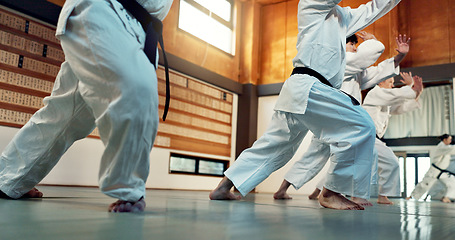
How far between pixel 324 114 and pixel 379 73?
60.8 inches

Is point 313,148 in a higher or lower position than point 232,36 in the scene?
lower

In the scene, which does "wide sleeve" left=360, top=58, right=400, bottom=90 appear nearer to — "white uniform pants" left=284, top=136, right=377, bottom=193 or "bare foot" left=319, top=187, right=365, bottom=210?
"white uniform pants" left=284, top=136, right=377, bottom=193

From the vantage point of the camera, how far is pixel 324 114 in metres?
2.09

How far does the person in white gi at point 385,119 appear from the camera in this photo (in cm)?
357

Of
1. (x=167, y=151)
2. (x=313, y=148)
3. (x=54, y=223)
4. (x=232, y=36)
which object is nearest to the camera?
(x=54, y=223)

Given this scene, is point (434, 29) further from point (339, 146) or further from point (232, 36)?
point (339, 146)

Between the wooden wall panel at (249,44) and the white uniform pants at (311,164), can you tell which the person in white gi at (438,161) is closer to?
the wooden wall panel at (249,44)

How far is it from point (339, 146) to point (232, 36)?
5580 millimetres

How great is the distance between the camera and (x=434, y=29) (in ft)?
20.3

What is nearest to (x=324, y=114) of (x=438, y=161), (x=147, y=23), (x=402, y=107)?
(x=147, y=23)

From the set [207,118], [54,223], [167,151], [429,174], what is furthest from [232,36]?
[54,223]

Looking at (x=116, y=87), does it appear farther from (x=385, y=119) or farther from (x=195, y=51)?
(x=195, y=51)

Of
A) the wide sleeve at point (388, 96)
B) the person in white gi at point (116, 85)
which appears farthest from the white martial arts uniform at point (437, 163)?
the person in white gi at point (116, 85)

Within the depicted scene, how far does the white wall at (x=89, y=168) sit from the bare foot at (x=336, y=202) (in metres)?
3.37
